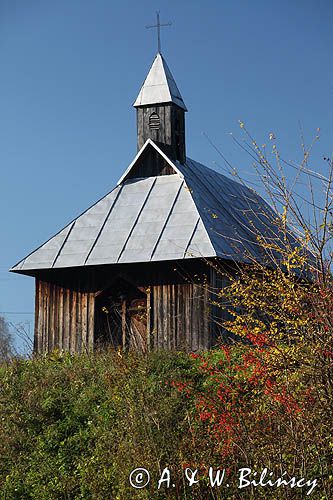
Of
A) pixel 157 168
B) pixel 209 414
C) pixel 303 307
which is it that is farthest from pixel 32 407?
pixel 157 168

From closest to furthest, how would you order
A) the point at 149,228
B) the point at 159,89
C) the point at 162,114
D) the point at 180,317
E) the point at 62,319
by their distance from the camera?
the point at 180,317 → the point at 149,228 → the point at 62,319 → the point at 162,114 → the point at 159,89

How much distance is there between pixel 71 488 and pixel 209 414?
2.33m

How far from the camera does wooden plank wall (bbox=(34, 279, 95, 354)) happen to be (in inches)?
864

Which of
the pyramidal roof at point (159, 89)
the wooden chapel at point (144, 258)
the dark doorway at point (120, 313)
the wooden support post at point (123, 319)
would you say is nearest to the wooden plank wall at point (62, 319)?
the wooden chapel at point (144, 258)

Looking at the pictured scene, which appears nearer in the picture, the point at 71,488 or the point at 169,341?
the point at 71,488

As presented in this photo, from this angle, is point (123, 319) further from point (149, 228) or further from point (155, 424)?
point (155, 424)

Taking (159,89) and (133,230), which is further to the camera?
(159,89)

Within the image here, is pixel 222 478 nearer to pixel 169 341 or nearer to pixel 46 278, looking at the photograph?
pixel 169 341

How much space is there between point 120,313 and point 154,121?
596cm

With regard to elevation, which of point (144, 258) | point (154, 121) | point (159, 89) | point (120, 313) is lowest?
point (120, 313)

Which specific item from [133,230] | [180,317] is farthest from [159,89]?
[180,317]

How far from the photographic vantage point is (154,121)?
24719 millimetres

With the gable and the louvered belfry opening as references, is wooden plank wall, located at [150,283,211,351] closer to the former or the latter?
the gable

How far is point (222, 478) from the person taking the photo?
10977 millimetres
